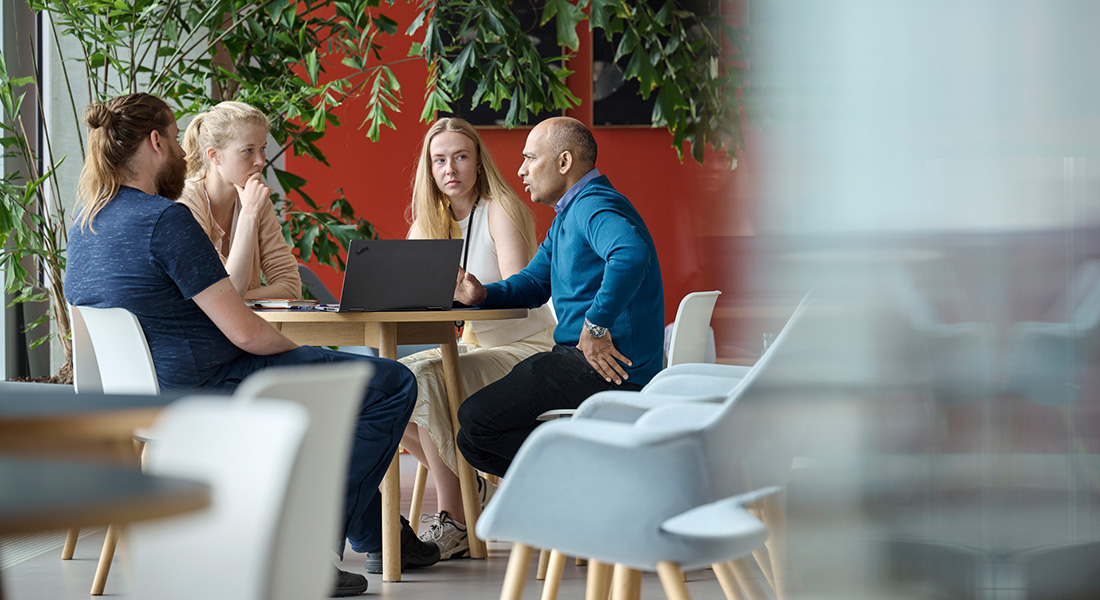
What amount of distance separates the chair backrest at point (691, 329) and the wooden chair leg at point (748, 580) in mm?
1114

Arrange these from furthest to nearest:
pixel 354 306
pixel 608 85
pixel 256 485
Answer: pixel 608 85 < pixel 354 306 < pixel 256 485

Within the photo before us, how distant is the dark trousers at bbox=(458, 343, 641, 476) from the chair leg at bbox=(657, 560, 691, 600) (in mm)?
1304

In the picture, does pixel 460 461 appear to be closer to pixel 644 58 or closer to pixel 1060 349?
pixel 644 58

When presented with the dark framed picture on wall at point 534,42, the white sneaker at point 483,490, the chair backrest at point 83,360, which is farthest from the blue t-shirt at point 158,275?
the dark framed picture on wall at point 534,42

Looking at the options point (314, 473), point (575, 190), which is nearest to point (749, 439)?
point (314, 473)

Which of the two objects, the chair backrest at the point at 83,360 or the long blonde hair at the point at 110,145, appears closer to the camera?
the long blonde hair at the point at 110,145

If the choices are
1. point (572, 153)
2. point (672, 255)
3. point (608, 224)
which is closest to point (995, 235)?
point (608, 224)

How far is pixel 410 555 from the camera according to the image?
9.54 feet

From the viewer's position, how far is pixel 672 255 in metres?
5.90

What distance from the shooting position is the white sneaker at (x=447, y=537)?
308 centimetres

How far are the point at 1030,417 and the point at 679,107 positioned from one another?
65.3 inches

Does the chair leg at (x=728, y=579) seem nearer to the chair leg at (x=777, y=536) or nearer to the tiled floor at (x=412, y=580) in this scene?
the chair leg at (x=777, y=536)

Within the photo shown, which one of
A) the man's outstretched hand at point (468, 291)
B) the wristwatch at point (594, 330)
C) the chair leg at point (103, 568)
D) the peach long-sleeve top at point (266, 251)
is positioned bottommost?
the chair leg at point (103, 568)

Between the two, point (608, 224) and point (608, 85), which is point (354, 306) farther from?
point (608, 85)
